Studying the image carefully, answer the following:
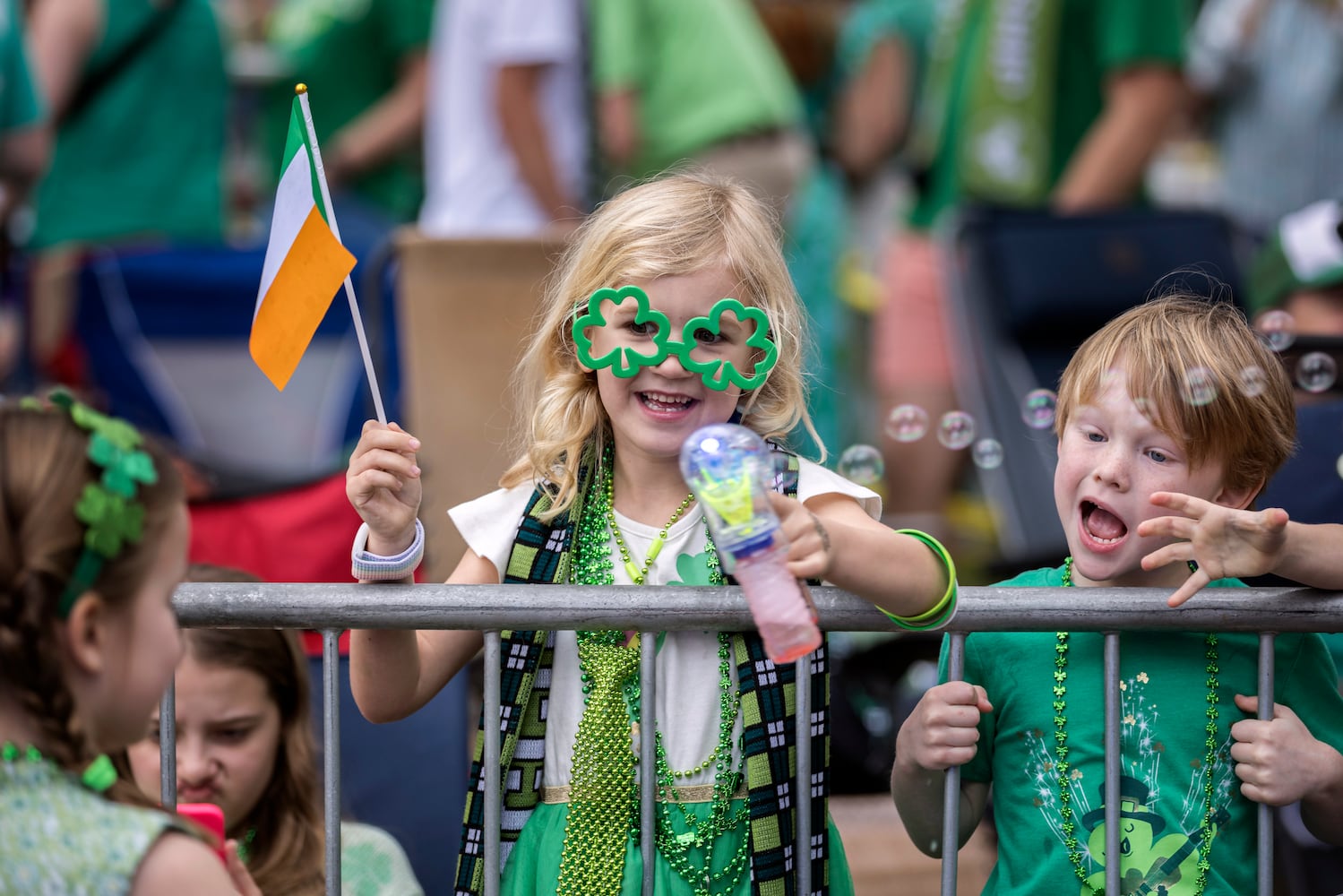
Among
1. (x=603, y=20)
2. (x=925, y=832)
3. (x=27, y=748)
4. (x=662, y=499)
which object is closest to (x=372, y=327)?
(x=603, y=20)

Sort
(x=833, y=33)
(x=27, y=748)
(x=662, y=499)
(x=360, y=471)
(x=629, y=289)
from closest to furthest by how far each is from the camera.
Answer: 1. (x=27, y=748)
2. (x=360, y=471)
3. (x=629, y=289)
4. (x=662, y=499)
5. (x=833, y=33)

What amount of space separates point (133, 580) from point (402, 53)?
14.7 feet

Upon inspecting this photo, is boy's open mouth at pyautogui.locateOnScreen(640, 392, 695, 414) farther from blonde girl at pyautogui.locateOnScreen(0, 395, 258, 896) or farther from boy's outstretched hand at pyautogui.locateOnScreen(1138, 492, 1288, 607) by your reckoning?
blonde girl at pyautogui.locateOnScreen(0, 395, 258, 896)

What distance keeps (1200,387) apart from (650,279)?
796 mm

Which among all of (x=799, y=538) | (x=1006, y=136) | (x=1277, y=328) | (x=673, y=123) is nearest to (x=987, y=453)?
(x=1277, y=328)

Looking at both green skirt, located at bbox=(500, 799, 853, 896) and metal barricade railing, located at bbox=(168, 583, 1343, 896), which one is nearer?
metal barricade railing, located at bbox=(168, 583, 1343, 896)

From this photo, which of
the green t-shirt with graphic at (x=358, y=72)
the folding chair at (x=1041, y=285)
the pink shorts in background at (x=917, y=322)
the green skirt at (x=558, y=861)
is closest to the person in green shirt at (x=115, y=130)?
the green t-shirt with graphic at (x=358, y=72)

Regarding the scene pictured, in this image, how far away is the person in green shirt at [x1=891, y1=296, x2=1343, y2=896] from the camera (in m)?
2.24

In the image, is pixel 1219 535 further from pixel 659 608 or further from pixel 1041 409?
pixel 659 608

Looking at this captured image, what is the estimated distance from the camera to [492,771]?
87.7 inches

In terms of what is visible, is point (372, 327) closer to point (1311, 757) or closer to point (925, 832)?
point (925, 832)

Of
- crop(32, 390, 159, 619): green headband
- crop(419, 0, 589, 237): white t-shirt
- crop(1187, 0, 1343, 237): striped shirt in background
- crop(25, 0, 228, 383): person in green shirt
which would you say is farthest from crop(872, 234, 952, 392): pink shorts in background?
crop(32, 390, 159, 619): green headband

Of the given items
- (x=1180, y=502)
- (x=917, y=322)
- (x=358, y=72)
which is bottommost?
(x=1180, y=502)

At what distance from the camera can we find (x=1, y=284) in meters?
5.26
